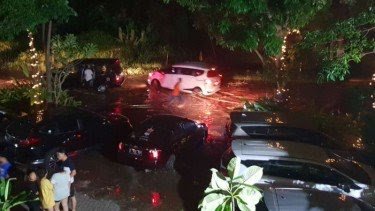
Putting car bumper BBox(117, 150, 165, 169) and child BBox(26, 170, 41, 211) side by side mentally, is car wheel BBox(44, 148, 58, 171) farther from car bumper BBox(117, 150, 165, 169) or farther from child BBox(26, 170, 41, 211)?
car bumper BBox(117, 150, 165, 169)

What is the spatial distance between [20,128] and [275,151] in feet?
22.7

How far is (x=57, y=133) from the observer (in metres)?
12.4

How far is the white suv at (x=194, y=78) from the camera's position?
67.6ft

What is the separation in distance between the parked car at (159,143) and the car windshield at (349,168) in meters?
4.48

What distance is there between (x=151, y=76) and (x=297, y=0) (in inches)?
505

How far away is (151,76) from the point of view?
22.3 m

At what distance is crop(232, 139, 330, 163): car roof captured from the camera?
9.96m

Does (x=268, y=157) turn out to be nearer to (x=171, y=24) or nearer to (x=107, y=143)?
(x=107, y=143)

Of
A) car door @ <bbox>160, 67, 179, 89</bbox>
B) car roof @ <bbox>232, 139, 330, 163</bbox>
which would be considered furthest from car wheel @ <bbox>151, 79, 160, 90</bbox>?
car roof @ <bbox>232, 139, 330, 163</bbox>

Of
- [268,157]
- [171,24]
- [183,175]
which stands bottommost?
[183,175]

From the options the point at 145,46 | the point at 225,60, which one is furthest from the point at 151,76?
the point at 225,60

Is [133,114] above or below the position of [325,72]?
below

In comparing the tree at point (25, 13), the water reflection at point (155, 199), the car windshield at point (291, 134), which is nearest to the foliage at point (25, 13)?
the tree at point (25, 13)

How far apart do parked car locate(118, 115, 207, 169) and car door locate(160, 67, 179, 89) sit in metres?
7.63
